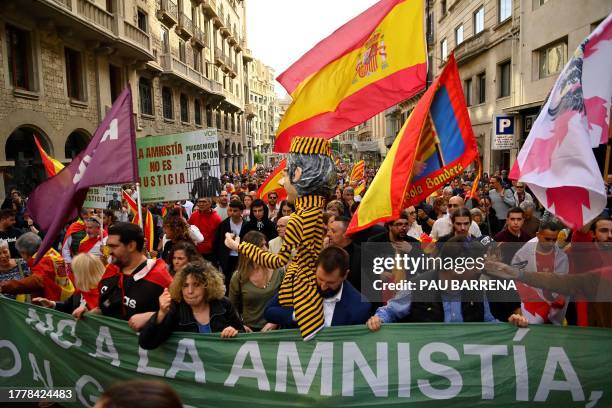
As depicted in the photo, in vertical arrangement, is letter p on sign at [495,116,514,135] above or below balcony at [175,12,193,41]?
below

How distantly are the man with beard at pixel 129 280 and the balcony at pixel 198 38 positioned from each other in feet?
101

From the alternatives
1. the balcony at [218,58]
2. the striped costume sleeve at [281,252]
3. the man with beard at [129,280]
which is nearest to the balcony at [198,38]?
the balcony at [218,58]

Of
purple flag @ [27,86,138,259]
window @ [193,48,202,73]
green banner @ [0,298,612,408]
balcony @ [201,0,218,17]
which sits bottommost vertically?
green banner @ [0,298,612,408]

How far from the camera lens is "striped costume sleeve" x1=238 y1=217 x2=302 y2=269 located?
3.11 meters

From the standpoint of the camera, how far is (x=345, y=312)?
337 cm

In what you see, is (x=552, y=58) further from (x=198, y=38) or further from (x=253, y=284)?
(x=198, y=38)

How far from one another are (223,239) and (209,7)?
32.5 meters

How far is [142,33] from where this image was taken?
21828mm

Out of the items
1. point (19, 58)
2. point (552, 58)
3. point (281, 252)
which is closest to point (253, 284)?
point (281, 252)

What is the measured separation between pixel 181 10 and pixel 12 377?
97.6 ft

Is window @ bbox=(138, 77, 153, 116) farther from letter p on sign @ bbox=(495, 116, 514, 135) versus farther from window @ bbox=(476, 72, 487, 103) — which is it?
letter p on sign @ bbox=(495, 116, 514, 135)

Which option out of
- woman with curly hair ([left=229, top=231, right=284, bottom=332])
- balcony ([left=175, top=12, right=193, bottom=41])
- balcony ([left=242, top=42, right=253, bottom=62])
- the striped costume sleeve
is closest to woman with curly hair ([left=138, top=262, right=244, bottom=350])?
the striped costume sleeve

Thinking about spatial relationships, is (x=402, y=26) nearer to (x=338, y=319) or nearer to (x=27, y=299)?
(x=338, y=319)

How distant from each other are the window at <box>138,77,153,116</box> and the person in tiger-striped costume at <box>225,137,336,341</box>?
2245 cm
